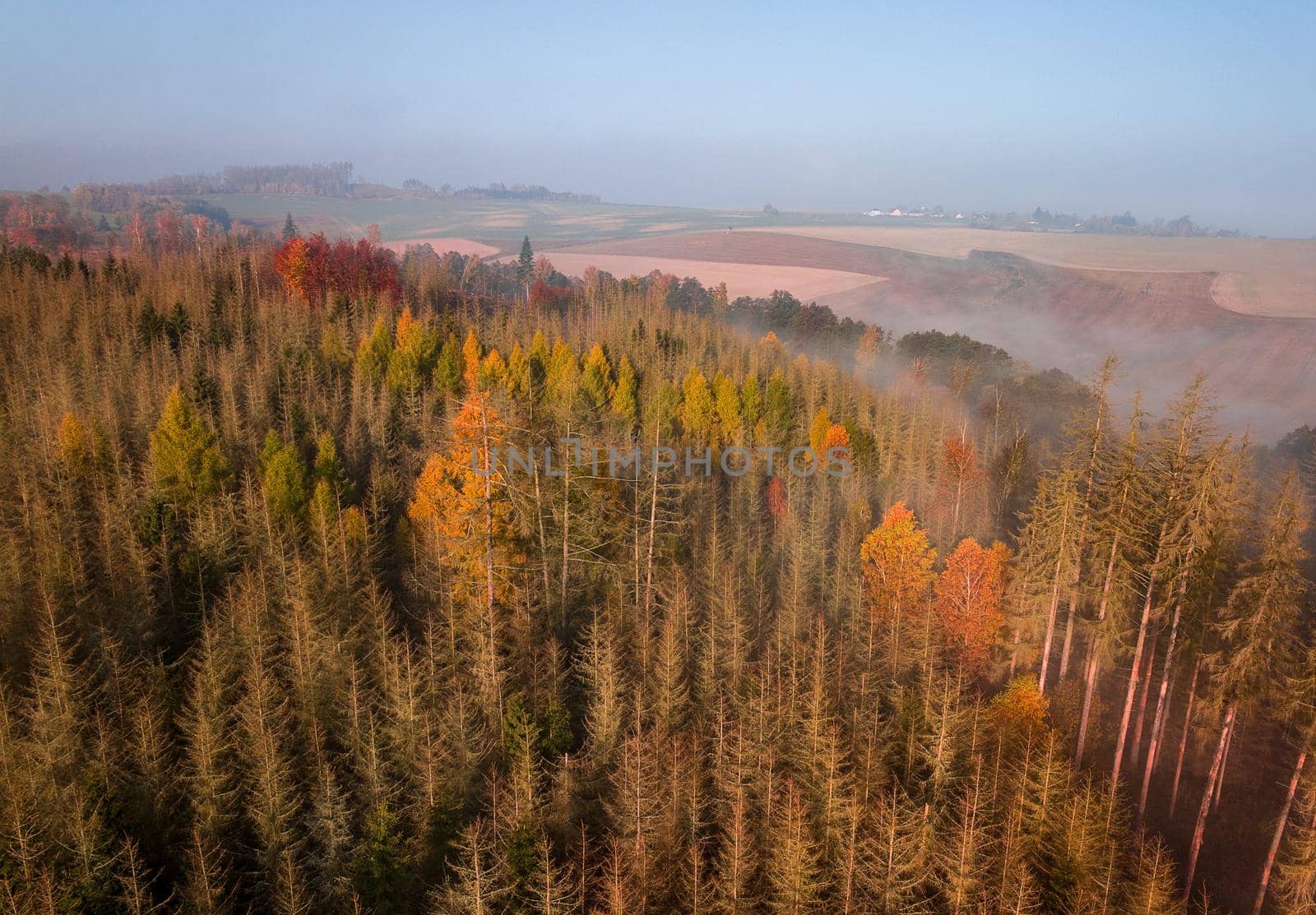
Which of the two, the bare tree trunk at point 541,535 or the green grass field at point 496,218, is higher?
the green grass field at point 496,218

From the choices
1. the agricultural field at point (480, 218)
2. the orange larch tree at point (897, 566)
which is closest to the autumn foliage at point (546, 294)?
the agricultural field at point (480, 218)

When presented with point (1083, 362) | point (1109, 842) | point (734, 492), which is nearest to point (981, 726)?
point (1109, 842)

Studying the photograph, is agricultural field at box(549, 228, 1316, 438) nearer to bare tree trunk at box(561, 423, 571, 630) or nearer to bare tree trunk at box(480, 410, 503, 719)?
bare tree trunk at box(561, 423, 571, 630)

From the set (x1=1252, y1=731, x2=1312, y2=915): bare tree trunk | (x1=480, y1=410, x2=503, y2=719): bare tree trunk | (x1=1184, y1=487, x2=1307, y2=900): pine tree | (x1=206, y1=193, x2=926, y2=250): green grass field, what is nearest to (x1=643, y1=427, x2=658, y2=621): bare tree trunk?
(x1=480, y1=410, x2=503, y2=719): bare tree trunk

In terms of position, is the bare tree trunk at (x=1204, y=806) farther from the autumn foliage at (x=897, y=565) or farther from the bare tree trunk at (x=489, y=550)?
the bare tree trunk at (x=489, y=550)

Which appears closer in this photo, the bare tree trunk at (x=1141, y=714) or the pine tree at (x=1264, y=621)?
the pine tree at (x=1264, y=621)

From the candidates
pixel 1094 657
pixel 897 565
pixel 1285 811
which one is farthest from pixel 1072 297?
Result: pixel 1285 811

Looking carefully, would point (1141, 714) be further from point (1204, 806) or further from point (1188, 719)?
point (1204, 806)
